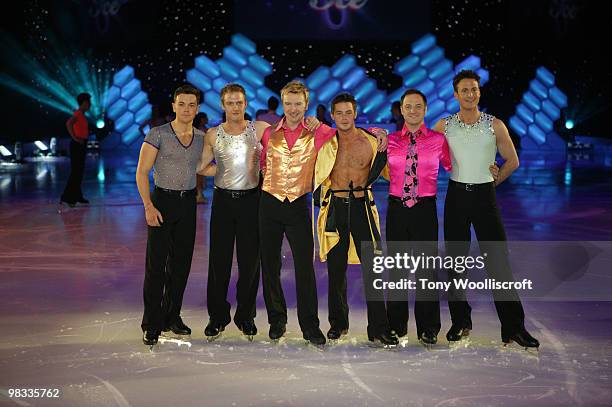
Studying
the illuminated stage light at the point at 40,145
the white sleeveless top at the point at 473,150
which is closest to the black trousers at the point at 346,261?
the white sleeveless top at the point at 473,150

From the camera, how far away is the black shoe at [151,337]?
12.2 feet

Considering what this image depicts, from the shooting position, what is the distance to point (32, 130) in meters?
20.1

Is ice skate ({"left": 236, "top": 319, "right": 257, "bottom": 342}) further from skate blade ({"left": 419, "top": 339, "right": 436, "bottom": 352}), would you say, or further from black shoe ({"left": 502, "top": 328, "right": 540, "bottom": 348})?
black shoe ({"left": 502, "top": 328, "right": 540, "bottom": 348})

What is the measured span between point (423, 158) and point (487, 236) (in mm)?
460

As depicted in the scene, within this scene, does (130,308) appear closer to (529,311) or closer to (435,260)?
(435,260)

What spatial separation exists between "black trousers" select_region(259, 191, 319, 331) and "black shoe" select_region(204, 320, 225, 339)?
25 centimetres

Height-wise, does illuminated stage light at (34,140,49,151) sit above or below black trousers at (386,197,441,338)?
below

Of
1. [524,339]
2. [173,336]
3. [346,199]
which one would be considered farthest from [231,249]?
[524,339]

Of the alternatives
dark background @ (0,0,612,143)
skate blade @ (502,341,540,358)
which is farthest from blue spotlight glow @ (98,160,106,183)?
skate blade @ (502,341,540,358)

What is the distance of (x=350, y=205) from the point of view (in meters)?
3.74

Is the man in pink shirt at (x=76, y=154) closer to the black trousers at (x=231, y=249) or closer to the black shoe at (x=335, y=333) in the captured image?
the black trousers at (x=231, y=249)

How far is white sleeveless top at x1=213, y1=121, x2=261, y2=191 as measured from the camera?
12.5 ft

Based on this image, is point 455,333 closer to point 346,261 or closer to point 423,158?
point 346,261

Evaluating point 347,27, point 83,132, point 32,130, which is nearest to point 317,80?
point 347,27
